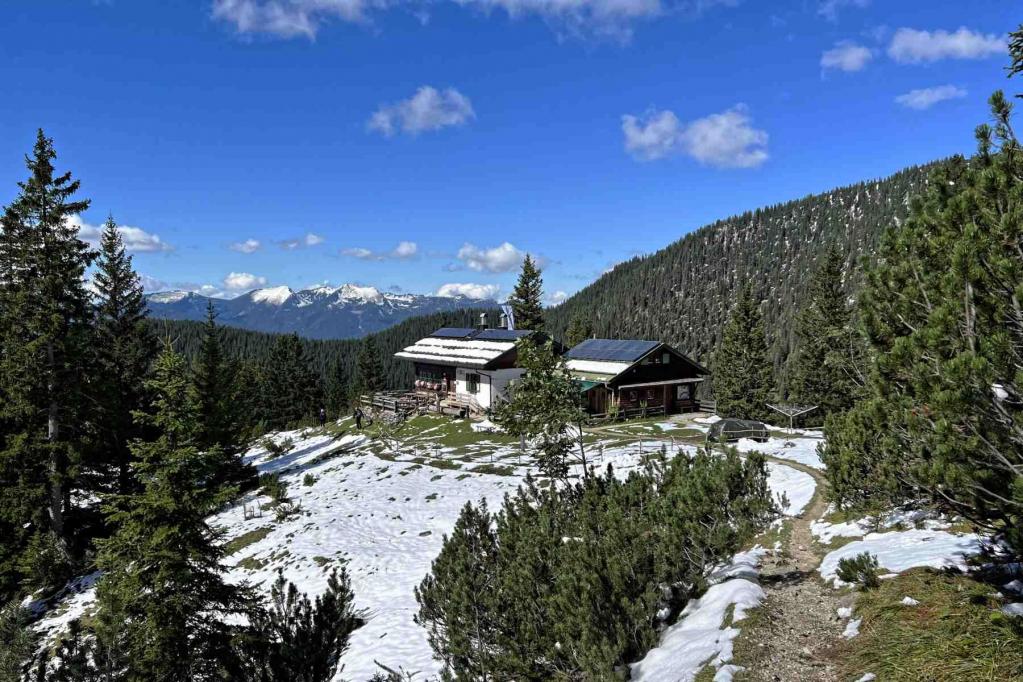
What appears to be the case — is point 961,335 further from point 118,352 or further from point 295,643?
point 118,352

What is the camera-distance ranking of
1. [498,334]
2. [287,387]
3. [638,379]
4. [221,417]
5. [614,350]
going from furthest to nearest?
[287,387] → [498,334] → [614,350] → [638,379] → [221,417]

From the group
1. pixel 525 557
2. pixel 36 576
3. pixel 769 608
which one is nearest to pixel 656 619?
pixel 769 608

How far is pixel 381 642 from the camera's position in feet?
51.0

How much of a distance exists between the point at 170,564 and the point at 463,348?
39.8m

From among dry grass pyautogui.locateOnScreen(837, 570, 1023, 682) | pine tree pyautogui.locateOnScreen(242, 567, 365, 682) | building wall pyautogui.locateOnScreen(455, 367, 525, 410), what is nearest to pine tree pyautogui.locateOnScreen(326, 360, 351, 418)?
building wall pyautogui.locateOnScreen(455, 367, 525, 410)

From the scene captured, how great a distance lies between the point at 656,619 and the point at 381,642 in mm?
9345

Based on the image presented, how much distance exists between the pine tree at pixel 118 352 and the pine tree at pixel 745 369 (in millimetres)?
44951

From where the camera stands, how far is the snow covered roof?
47.0 meters

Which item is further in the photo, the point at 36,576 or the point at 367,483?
the point at 367,483

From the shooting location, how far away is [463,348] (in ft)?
170

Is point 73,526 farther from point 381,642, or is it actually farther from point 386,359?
point 386,359

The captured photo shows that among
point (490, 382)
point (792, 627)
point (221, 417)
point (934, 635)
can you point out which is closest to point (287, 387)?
point (490, 382)

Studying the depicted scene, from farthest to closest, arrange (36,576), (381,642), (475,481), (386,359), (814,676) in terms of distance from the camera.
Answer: (386,359), (475,481), (36,576), (381,642), (814,676)

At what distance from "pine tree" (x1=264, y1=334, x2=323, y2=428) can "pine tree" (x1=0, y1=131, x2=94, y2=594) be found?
53.6 m
